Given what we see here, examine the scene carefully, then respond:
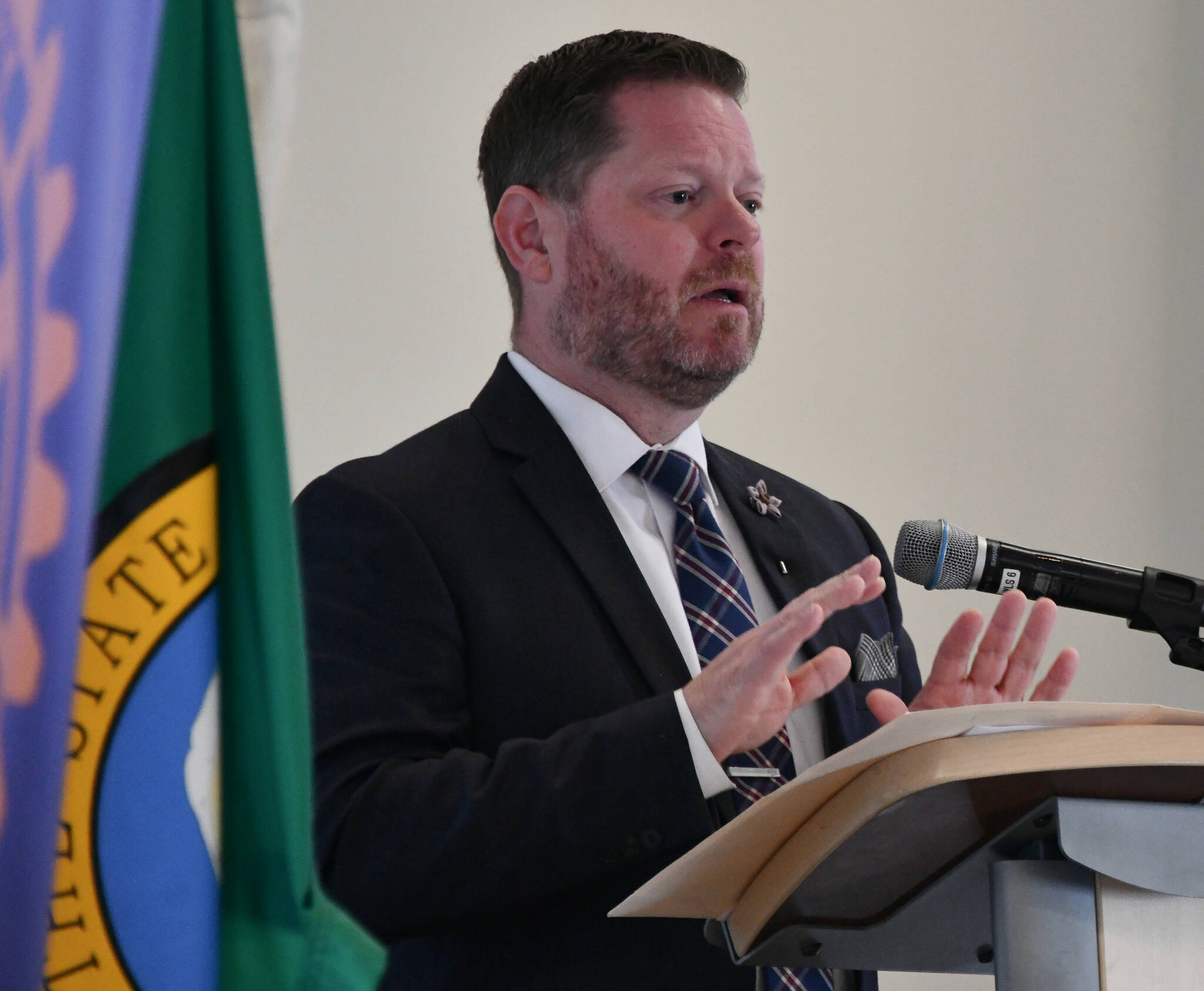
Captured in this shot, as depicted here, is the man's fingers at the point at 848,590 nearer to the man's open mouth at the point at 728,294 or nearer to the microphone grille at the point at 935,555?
the microphone grille at the point at 935,555

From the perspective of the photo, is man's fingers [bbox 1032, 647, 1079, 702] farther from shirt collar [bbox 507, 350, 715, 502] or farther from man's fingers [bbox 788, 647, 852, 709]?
shirt collar [bbox 507, 350, 715, 502]

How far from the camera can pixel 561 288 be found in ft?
7.07

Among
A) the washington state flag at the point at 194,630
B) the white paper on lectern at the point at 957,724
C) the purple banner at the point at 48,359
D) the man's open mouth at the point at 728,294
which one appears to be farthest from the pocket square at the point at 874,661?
the purple banner at the point at 48,359

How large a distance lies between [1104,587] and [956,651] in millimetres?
188

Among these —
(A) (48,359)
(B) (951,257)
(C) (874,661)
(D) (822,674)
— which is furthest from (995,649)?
(B) (951,257)

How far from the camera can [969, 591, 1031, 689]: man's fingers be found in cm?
163

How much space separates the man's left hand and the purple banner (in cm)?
109

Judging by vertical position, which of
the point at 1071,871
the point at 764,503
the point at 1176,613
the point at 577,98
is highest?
the point at 577,98

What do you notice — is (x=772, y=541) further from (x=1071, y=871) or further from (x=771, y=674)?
(x=1071, y=871)

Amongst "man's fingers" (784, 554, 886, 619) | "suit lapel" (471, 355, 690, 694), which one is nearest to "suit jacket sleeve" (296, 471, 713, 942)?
"suit lapel" (471, 355, 690, 694)

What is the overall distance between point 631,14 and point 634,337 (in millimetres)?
1377

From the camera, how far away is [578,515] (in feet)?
6.19

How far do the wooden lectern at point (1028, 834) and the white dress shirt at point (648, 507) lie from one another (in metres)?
0.66

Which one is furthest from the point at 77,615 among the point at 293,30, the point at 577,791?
the point at 577,791
